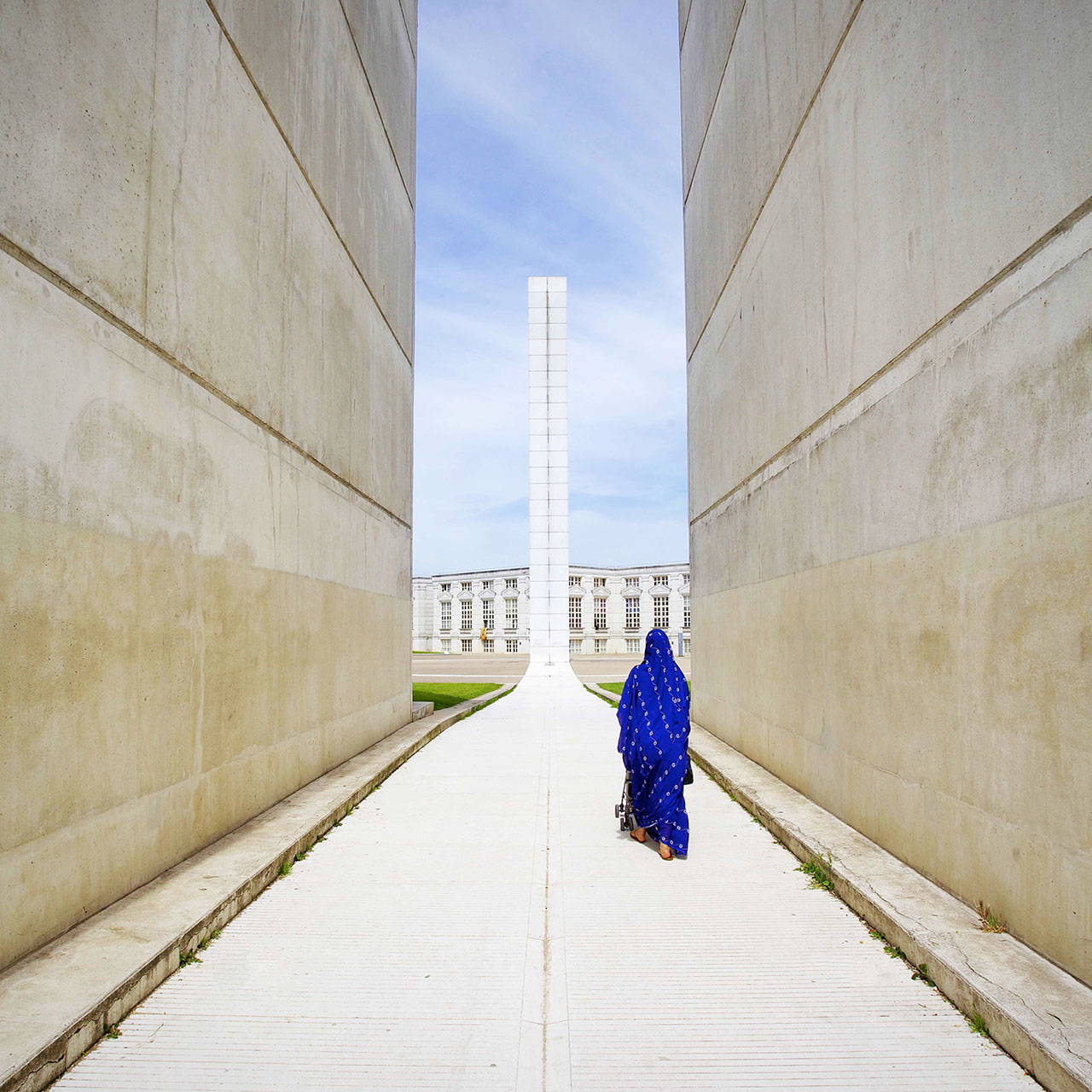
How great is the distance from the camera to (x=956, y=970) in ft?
11.7

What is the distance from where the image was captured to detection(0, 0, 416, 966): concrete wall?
12.5ft

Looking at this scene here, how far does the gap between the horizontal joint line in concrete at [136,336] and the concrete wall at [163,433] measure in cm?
2

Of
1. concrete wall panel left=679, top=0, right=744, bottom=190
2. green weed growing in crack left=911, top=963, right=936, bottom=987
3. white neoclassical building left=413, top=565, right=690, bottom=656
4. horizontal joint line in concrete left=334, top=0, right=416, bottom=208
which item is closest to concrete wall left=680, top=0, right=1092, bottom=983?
green weed growing in crack left=911, top=963, right=936, bottom=987

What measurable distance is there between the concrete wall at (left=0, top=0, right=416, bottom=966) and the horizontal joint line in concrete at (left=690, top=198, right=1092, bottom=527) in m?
4.23

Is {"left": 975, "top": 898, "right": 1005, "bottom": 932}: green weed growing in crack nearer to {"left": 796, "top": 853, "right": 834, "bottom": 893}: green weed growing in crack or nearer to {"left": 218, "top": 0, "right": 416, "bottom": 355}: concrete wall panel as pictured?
{"left": 796, "top": 853, "right": 834, "bottom": 893}: green weed growing in crack

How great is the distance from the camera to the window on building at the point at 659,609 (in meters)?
78.1

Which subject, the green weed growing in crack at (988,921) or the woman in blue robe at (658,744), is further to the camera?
the woman in blue robe at (658,744)

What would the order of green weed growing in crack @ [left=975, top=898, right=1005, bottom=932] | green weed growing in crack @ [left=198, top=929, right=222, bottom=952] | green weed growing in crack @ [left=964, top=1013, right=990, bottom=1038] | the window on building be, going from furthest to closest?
the window on building, green weed growing in crack @ [left=198, top=929, right=222, bottom=952], green weed growing in crack @ [left=975, top=898, right=1005, bottom=932], green weed growing in crack @ [left=964, top=1013, right=990, bottom=1038]


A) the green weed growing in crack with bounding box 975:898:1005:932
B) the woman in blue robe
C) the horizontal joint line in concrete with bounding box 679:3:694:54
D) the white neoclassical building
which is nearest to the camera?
the green weed growing in crack with bounding box 975:898:1005:932

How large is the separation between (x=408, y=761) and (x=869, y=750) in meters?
5.85

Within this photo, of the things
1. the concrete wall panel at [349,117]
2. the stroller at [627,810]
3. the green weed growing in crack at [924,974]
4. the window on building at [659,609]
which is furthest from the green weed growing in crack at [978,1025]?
the window on building at [659,609]

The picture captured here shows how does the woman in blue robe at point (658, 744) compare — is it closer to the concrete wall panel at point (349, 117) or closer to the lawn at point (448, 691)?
the concrete wall panel at point (349, 117)

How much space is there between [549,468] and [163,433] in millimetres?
28511

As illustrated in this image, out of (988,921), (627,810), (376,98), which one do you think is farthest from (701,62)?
(988,921)
